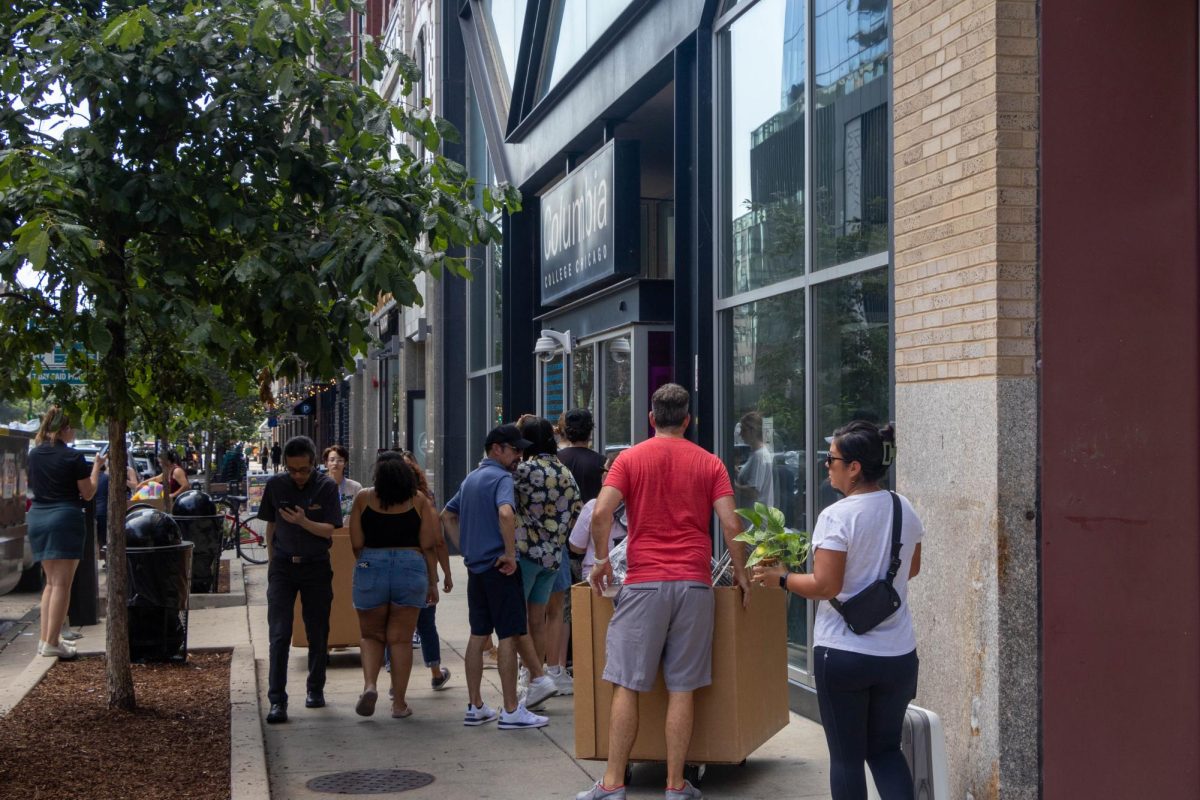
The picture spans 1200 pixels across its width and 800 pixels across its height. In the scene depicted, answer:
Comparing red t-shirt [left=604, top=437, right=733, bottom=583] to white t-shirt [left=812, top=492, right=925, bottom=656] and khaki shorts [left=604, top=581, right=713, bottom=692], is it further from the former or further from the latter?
white t-shirt [left=812, top=492, right=925, bottom=656]

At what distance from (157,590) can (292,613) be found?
6.70 feet

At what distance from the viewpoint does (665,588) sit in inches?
240

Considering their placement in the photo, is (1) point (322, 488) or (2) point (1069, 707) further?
(1) point (322, 488)

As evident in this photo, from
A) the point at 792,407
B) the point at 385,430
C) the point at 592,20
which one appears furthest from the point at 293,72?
the point at 385,430

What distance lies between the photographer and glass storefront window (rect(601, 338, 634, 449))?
12.4 meters

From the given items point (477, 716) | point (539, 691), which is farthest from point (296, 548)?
point (539, 691)

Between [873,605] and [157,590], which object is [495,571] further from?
[873,605]

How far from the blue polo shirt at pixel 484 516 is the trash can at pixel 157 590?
10.2ft

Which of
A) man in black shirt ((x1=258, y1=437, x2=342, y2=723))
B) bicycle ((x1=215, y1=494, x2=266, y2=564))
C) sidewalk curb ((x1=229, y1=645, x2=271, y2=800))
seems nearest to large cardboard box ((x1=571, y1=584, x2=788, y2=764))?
sidewalk curb ((x1=229, y1=645, x2=271, y2=800))

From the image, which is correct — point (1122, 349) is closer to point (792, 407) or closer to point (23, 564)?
point (792, 407)

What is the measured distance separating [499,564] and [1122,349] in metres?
3.73

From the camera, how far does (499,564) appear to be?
25.8ft

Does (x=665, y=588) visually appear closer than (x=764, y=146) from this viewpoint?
Yes

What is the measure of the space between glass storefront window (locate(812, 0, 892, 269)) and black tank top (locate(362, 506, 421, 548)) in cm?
295
